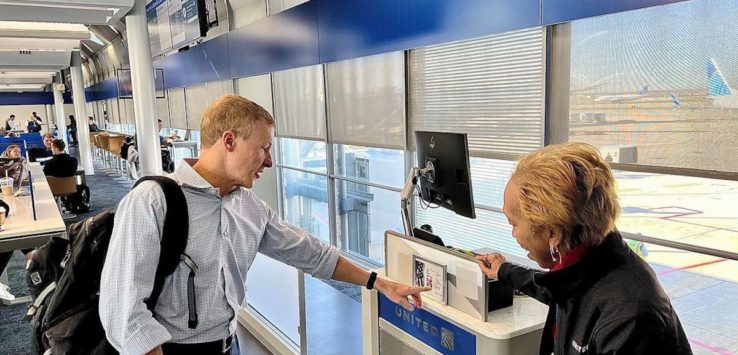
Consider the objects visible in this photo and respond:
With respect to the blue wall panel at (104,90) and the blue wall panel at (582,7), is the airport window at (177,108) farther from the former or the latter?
the blue wall panel at (582,7)

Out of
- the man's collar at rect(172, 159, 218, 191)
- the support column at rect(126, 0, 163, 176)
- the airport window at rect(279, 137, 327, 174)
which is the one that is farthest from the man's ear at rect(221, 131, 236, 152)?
the airport window at rect(279, 137, 327, 174)

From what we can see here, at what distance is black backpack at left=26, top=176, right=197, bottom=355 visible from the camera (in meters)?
1.39

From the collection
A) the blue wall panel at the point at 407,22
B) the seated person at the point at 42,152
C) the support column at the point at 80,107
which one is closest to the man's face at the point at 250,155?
the blue wall panel at the point at 407,22

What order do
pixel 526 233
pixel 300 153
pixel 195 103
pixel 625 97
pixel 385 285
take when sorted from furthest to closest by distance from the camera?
pixel 195 103
pixel 300 153
pixel 625 97
pixel 385 285
pixel 526 233

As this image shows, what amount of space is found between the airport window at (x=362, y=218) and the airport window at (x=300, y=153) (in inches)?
39.1

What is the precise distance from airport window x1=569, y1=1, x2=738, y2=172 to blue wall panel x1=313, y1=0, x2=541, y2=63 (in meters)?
Answer: 0.35

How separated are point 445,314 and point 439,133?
0.65 metres

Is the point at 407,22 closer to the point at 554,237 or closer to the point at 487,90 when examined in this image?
the point at 487,90

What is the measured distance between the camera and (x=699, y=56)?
2125 mm

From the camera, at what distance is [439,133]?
1.86 meters

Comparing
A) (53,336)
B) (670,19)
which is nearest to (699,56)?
(670,19)

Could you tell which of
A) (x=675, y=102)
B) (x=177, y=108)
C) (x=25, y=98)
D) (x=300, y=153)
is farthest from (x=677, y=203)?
(x=25, y=98)

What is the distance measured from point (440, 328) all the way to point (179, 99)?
923cm

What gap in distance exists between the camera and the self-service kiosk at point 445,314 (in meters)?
1.45
